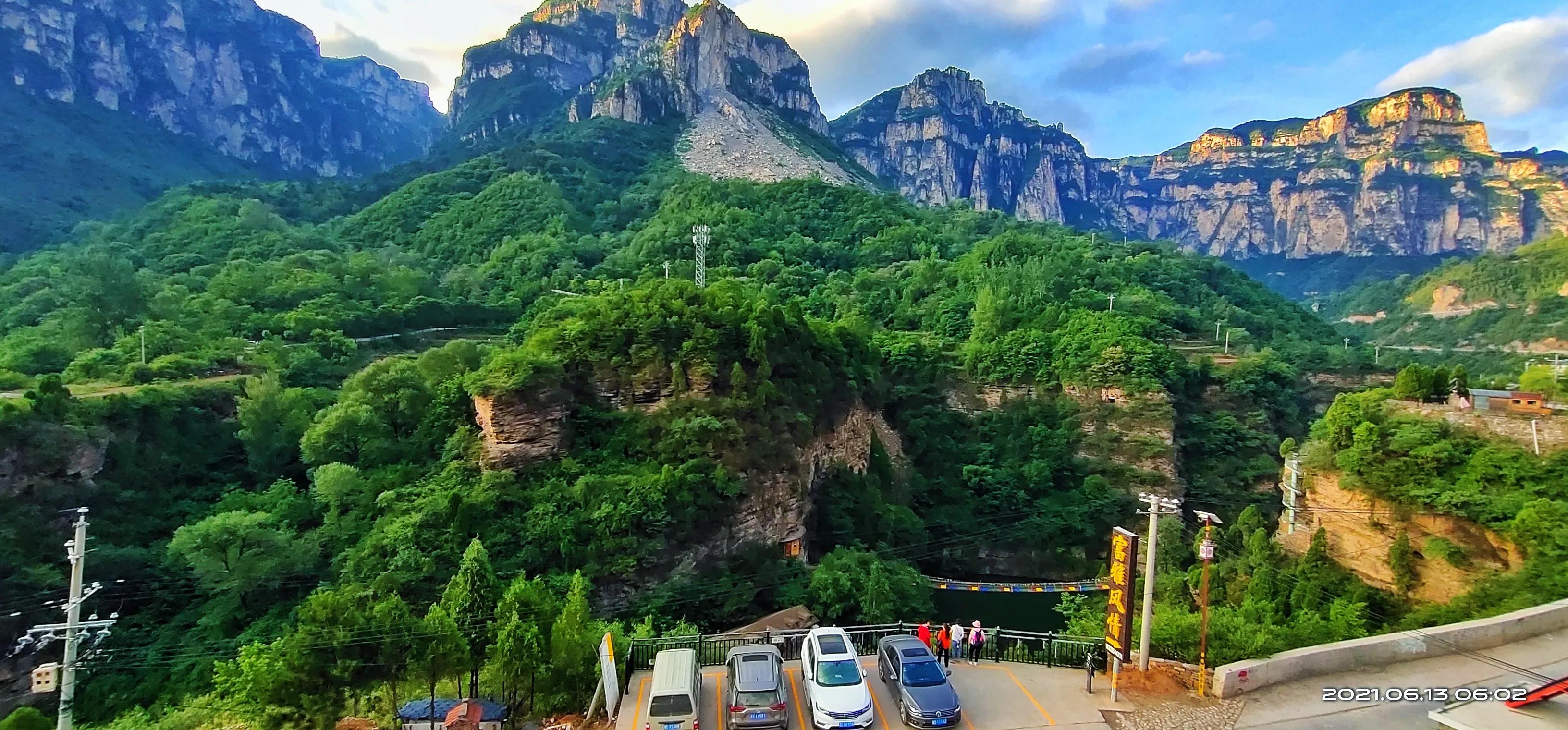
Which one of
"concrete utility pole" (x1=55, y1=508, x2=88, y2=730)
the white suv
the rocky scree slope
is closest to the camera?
the white suv

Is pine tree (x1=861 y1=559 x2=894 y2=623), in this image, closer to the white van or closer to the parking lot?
the parking lot

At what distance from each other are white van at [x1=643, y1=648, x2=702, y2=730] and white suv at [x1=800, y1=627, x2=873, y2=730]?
189cm

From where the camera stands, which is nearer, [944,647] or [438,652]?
[438,652]

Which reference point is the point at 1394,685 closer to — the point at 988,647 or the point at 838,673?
the point at 988,647

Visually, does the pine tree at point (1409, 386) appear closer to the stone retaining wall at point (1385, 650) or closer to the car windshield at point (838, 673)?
the stone retaining wall at point (1385, 650)

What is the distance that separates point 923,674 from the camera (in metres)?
12.9

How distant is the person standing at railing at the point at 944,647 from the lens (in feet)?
48.4

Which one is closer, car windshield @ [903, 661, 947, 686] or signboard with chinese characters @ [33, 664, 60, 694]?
signboard with chinese characters @ [33, 664, 60, 694]

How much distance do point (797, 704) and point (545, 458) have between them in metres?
18.8

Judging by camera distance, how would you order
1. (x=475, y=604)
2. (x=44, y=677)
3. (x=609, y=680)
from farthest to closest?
(x=475, y=604)
(x=609, y=680)
(x=44, y=677)

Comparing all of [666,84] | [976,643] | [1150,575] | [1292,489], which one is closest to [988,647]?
[976,643]

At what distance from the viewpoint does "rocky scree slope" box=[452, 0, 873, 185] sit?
127062mm

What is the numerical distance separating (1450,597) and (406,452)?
36.0 m

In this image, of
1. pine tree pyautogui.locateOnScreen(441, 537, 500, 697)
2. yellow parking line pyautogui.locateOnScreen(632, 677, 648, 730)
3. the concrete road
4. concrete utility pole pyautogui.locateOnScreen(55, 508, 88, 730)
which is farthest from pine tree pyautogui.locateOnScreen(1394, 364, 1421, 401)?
concrete utility pole pyautogui.locateOnScreen(55, 508, 88, 730)
